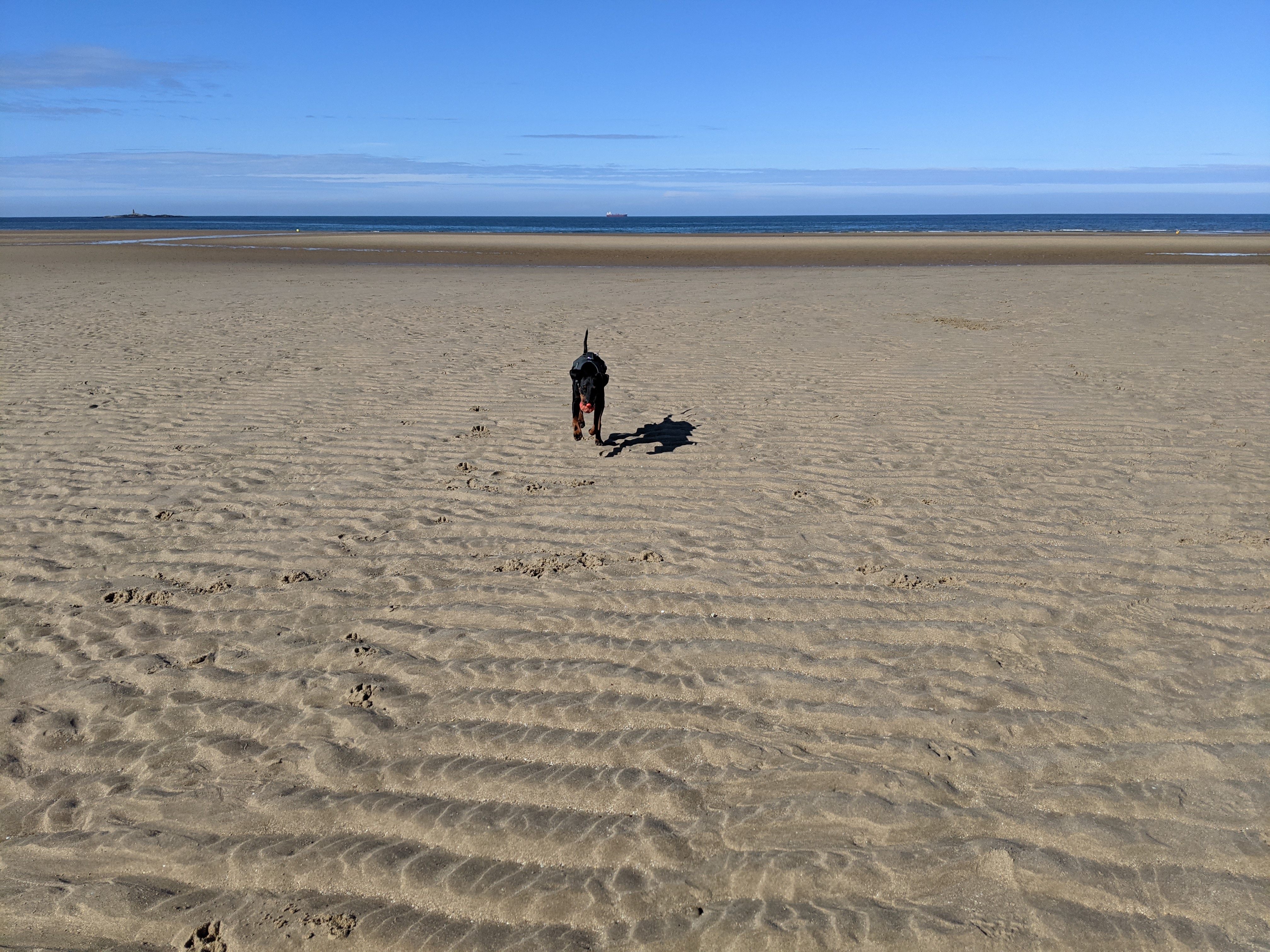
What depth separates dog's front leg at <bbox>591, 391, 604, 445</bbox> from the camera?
690cm

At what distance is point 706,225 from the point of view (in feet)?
311

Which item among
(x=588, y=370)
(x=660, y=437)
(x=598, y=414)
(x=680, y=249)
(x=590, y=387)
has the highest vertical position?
(x=680, y=249)

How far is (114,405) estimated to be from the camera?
28.5 feet

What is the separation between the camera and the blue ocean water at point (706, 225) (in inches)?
2714

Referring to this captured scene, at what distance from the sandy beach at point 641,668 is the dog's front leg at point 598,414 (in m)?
0.20

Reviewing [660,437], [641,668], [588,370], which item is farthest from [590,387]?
[641,668]

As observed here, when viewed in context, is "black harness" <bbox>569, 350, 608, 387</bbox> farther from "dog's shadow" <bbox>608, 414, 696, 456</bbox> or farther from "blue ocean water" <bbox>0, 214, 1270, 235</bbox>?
"blue ocean water" <bbox>0, 214, 1270, 235</bbox>

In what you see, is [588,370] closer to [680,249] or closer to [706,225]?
[680,249]

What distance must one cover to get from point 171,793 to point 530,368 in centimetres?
801

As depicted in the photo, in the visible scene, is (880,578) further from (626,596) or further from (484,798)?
(484,798)

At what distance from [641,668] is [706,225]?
317ft

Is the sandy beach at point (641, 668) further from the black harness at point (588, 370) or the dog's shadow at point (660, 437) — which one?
the black harness at point (588, 370)

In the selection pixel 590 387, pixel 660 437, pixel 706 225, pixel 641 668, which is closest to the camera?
pixel 641 668

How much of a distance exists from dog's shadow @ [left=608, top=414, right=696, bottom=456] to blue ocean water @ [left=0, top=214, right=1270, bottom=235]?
2189 inches
